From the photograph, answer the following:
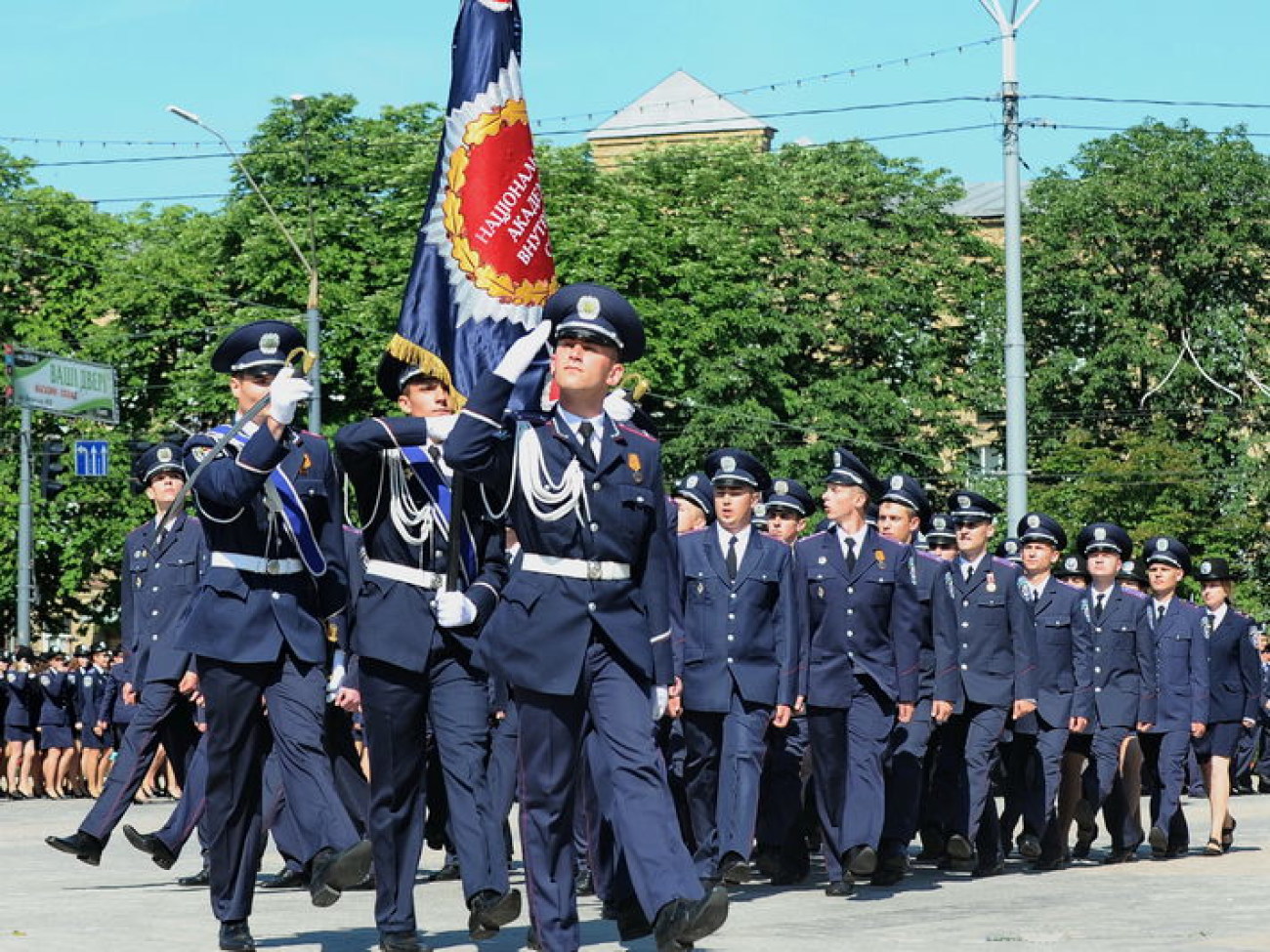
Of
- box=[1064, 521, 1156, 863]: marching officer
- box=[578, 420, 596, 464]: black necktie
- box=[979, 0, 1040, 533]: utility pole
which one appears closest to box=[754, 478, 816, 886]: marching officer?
box=[1064, 521, 1156, 863]: marching officer

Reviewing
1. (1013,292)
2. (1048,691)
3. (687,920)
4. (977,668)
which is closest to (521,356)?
(687,920)

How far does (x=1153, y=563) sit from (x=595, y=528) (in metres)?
9.21

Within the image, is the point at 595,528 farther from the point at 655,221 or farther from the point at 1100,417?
the point at 1100,417

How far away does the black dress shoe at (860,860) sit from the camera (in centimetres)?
1264

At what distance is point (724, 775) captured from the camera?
12.6m

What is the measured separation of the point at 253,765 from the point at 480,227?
407 centimetres

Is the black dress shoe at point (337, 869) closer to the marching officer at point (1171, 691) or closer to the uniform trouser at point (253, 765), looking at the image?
the uniform trouser at point (253, 765)

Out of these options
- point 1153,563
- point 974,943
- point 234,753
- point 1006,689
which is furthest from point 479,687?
point 1153,563

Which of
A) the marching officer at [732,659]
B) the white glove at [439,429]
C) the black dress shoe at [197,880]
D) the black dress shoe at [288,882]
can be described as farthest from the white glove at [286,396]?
the black dress shoe at [197,880]

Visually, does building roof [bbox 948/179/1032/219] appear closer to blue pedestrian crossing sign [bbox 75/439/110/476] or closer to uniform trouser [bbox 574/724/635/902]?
blue pedestrian crossing sign [bbox 75/439/110/476]

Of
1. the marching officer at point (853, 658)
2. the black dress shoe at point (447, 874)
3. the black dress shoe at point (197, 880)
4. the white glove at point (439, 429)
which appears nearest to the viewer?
the white glove at point (439, 429)

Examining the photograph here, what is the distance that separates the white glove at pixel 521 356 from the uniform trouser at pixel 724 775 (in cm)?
444

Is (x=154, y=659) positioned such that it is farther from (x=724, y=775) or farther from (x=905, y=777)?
(x=905, y=777)

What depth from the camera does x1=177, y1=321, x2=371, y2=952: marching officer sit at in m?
9.68
